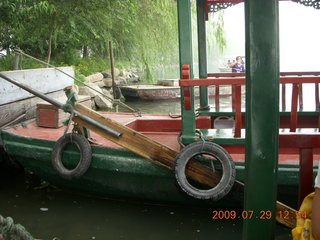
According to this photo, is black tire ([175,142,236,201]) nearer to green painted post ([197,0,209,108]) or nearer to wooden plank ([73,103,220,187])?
wooden plank ([73,103,220,187])

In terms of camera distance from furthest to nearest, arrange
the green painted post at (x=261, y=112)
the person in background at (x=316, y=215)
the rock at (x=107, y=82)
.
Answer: the rock at (x=107, y=82)
the person in background at (x=316, y=215)
the green painted post at (x=261, y=112)

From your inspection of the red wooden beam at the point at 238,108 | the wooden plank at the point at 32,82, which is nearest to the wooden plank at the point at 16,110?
the wooden plank at the point at 32,82

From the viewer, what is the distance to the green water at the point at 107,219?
12.4 ft

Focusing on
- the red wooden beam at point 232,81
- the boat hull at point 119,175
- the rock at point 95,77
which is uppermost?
the rock at point 95,77

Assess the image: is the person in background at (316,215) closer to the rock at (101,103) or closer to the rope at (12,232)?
the rope at (12,232)

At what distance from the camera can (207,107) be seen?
5.12 meters

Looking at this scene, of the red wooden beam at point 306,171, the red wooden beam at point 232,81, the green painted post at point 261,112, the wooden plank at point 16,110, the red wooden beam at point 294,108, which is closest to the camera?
the green painted post at point 261,112

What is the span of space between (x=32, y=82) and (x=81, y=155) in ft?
9.34

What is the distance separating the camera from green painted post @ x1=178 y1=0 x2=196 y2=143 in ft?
11.3

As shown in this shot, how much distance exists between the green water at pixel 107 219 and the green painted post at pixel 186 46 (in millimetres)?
1003

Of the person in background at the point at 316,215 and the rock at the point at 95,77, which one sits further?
the rock at the point at 95,77

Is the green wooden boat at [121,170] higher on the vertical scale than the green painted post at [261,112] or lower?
lower

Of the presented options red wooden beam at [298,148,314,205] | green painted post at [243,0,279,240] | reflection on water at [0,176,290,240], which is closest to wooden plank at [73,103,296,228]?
reflection on water at [0,176,290,240]

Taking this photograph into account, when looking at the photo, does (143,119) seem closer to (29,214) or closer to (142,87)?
(29,214)
